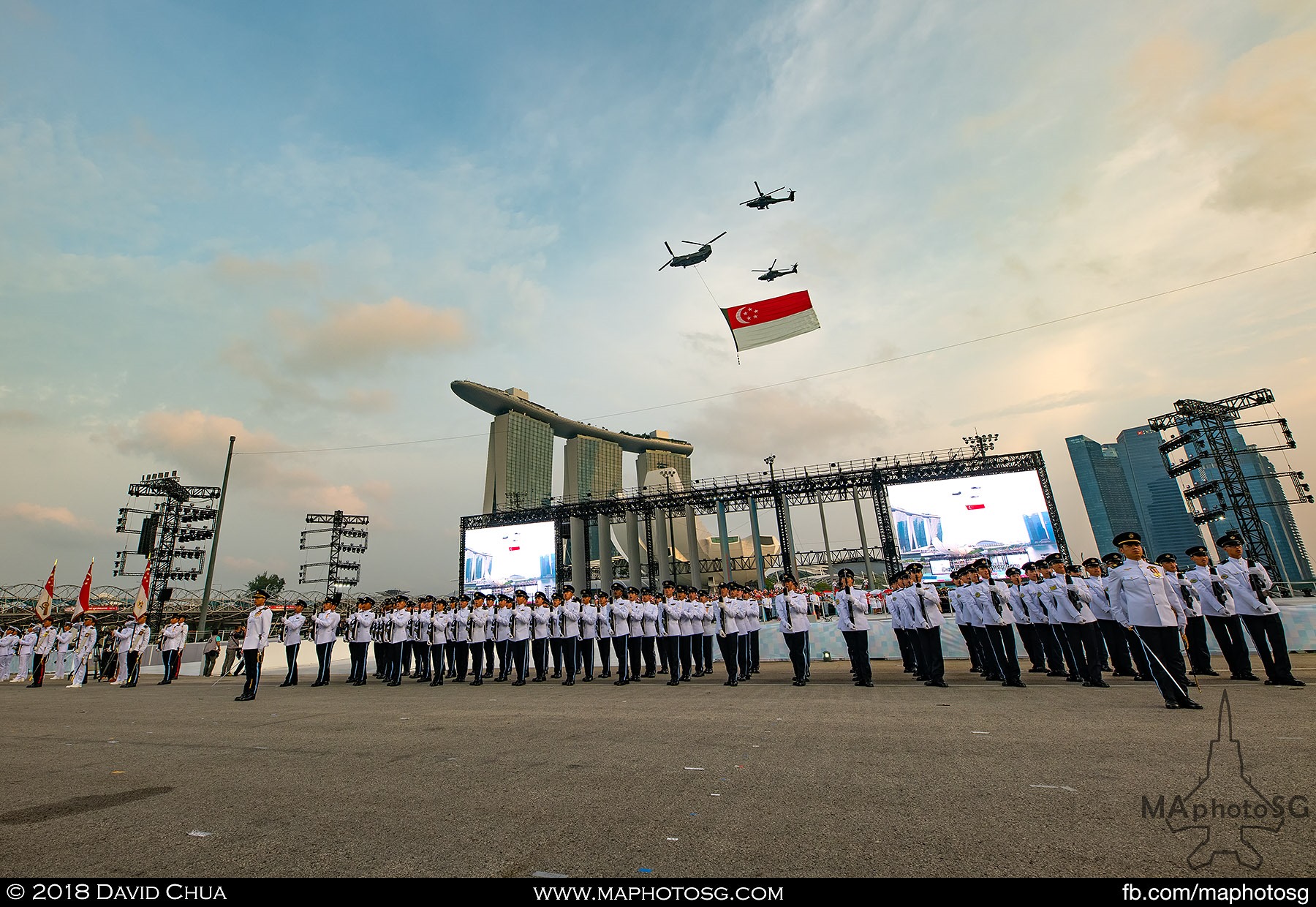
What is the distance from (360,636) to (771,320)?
1354 centimetres

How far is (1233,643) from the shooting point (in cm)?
854

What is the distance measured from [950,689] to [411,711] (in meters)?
7.39

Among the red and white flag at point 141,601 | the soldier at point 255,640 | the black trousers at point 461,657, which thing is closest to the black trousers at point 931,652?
the black trousers at point 461,657

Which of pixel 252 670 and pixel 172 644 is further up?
pixel 172 644

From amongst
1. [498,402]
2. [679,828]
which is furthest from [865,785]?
[498,402]

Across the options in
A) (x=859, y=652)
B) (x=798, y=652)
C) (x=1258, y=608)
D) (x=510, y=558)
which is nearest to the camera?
(x=1258, y=608)

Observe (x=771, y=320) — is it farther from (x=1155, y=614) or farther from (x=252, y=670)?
(x=252, y=670)

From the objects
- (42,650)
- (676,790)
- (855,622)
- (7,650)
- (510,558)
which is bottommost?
(676,790)

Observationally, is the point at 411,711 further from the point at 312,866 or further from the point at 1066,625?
the point at 1066,625

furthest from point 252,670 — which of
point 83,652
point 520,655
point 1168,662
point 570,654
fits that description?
point 1168,662

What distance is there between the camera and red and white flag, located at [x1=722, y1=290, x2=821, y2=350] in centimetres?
1744

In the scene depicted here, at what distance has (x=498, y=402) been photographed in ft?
412

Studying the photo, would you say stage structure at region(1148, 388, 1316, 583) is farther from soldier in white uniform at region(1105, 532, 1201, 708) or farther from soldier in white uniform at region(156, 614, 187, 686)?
soldier in white uniform at region(156, 614, 187, 686)

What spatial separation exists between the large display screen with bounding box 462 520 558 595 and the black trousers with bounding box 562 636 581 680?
27026 millimetres
